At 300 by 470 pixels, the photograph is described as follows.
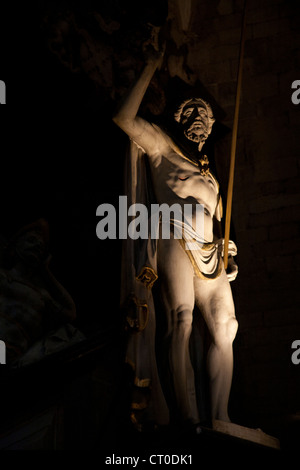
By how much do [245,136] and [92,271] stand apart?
191 cm

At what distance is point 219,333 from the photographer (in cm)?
461

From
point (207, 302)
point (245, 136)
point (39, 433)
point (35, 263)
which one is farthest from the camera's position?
point (245, 136)

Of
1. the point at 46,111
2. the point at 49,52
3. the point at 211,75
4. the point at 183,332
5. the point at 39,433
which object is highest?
the point at 211,75

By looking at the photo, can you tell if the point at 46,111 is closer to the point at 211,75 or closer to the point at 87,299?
the point at 87,299

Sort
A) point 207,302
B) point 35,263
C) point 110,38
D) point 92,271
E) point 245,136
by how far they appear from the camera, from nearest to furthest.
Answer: point 207,302
point 35,263
point 92,271
point 110,38
point 245,136

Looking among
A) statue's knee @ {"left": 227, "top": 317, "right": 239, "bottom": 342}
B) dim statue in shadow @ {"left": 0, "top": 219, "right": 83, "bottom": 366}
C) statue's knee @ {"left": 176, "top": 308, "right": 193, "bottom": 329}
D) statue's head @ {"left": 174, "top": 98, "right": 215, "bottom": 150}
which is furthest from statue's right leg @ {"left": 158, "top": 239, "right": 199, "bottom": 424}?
statue's head @ {"left": 174, "top": 98, "right": 215, "bottom": 150}

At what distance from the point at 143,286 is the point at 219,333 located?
521mm

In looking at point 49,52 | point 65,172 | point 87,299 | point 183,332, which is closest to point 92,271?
point 87,299

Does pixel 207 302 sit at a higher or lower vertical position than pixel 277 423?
higher

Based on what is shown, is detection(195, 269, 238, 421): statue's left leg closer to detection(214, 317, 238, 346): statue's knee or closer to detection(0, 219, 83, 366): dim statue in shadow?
detection(214, 317, 238, 346): statue's knee

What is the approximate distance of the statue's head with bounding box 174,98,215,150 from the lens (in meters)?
5.12

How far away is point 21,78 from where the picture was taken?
18.5ft

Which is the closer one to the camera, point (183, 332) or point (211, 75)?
point (183, 332)

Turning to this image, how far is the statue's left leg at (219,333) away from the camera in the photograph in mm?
4488
